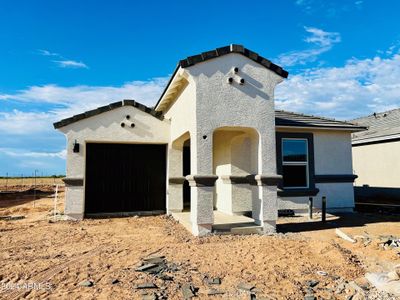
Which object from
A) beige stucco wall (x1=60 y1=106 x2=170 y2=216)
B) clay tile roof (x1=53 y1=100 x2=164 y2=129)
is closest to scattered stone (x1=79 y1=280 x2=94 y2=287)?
beige stucco wall (x1=60 y1=106 x2=170 y2=216)

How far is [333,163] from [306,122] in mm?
2009

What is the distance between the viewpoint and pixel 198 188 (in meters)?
7.56

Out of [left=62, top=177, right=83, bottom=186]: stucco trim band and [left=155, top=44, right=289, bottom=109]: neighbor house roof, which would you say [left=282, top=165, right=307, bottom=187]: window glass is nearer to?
[left=155, top=44, right=289, bottom=109]: neighbor house roof

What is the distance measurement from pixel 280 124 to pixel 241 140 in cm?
175

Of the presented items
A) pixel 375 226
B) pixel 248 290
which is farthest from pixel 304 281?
pixel 375 226

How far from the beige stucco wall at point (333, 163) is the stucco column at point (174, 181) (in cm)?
480

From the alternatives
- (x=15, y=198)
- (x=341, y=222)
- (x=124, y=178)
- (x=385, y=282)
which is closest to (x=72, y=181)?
(x=124, y=178)

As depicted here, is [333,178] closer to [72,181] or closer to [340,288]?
[340,288]

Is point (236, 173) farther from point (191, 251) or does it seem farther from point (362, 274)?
point (362, 274)

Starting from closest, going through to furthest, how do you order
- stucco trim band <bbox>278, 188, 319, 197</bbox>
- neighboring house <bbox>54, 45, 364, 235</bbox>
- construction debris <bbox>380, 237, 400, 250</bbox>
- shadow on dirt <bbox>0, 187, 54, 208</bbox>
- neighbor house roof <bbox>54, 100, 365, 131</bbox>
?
construction debris <bbox>380, 237, 400, 250</bbox> → neighboring house <bbox>54, 45, 364, 235</bbox> → neighbor house roof <bbox>54, 100, 365, 131</bbox> → stucco trim band <bbox>278, 188, 319, 197</bbox> → shadow on dirt <bbox>0, 187, 54, 208</bbox>

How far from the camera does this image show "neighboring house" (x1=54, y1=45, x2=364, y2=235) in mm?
8273

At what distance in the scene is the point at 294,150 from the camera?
1143 cm

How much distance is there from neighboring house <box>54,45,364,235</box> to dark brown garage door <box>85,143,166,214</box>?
36 millimetres

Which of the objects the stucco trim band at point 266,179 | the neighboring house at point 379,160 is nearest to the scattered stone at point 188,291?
the stucco trim band at point 266,179
